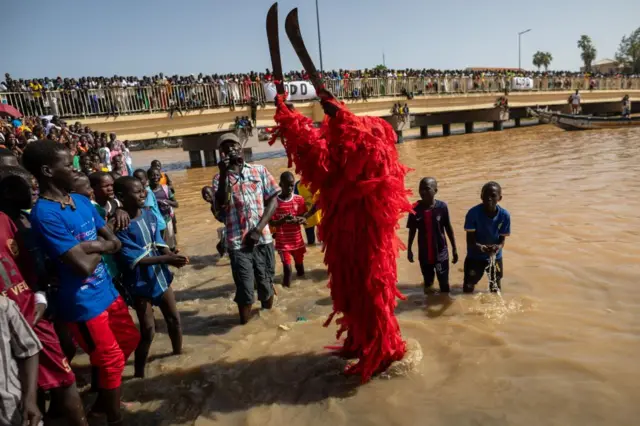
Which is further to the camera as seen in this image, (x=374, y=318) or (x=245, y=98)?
(x=245, y=98)

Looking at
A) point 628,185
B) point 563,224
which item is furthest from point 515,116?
point 563,224

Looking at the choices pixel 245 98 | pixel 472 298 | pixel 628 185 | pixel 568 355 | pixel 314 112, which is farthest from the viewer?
pixel 314 112

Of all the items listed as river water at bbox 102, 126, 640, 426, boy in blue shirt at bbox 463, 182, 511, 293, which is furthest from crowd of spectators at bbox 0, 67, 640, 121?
boy in blue shirt at bbox 463, 182, 511, 293

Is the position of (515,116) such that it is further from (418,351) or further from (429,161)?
(418,351)

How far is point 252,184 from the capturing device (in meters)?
3.84

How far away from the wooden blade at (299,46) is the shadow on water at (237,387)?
2042 millimetres

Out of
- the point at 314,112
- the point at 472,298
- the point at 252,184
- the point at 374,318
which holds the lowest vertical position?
the point at 472,298

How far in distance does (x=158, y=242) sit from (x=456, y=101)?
79.6 ft

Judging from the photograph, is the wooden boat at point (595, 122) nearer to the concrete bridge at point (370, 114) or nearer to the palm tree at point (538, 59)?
the concrete bridge at point (370, 114)

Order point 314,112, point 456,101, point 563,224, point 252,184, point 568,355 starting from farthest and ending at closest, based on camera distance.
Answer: point 456,101 < point 314,112 < point 563,224 < point 252,184 < point 568,355

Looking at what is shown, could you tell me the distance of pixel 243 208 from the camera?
3.76 m

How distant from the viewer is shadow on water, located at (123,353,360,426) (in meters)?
2.88

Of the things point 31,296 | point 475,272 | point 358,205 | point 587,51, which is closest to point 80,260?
point 31,296

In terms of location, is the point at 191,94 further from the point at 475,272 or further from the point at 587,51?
the point at 587,51
